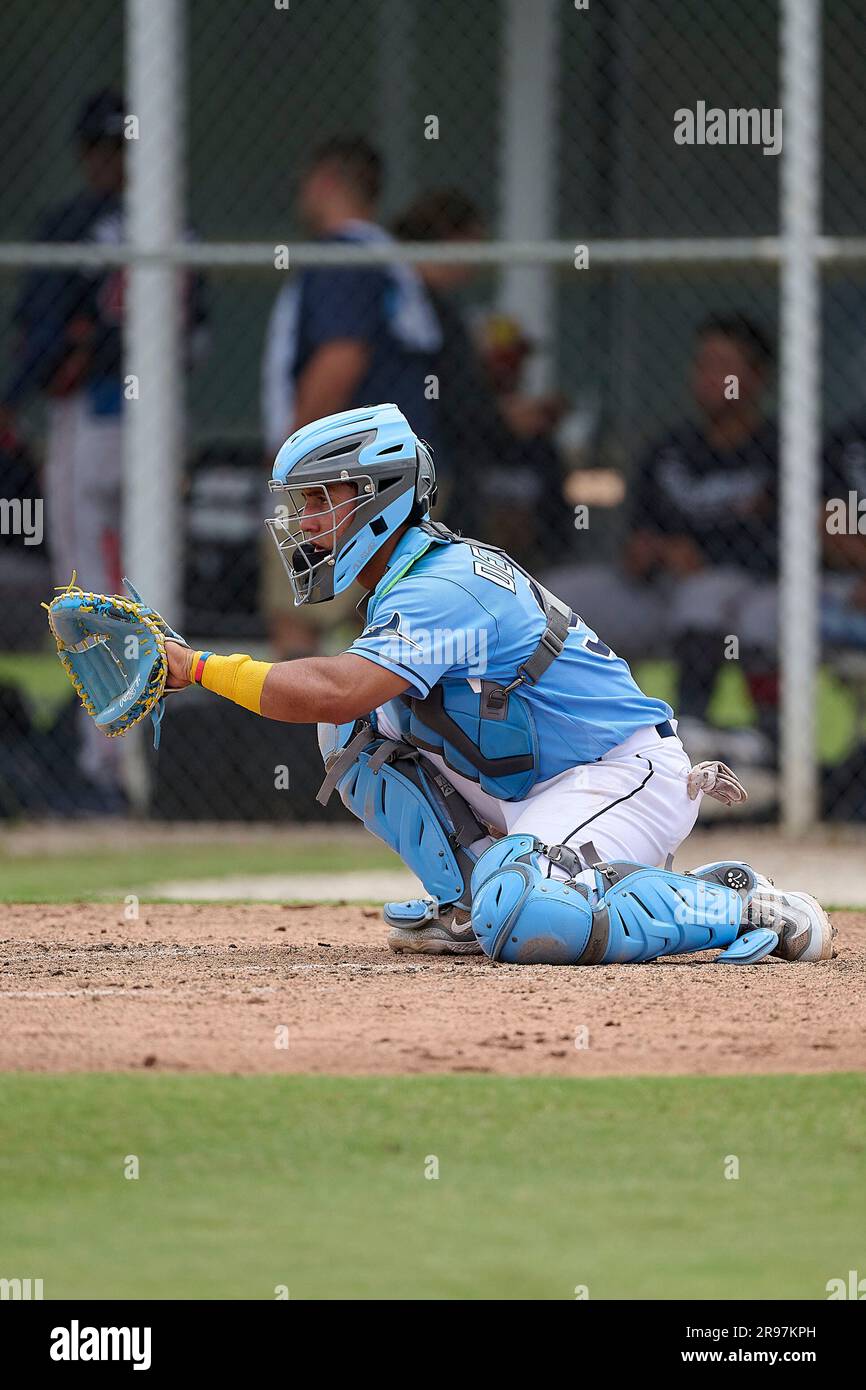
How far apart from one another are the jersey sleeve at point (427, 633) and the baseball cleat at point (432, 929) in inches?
32.0

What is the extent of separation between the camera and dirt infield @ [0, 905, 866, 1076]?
4535 mm

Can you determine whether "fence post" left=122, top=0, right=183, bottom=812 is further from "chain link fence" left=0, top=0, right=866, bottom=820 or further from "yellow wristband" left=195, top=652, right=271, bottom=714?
"yellow wristband" left=195, top=652, right=271, bottom=714

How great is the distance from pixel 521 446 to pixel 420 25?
25.0ft

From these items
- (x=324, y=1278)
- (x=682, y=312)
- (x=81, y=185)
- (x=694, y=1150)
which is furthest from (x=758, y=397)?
(x=81, y=185)

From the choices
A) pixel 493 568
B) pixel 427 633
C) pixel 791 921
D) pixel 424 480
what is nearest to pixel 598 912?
pixel 791 921

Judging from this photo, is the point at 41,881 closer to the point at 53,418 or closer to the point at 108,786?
the point at 108,786

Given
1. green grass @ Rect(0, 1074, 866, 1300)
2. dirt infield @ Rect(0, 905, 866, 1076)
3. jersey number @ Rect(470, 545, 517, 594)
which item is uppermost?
jersey number @ Rect(470, 545, 517, 594)

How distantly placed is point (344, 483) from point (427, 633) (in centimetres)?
50

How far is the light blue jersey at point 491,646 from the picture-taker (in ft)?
17.6

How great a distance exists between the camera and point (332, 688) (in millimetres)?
5270

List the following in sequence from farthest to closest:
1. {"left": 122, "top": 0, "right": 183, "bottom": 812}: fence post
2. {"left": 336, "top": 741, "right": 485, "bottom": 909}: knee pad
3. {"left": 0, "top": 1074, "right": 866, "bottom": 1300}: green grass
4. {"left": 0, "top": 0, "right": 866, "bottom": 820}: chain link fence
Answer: {"left": 122, "top": 0, "right": 183, "bottom": 812}: fence post, {"left": 0, "top": 0, "right": 866, "bottom": 820}: chain link fence, {"left": 336, "top": 741, "right": 485, "bottom": 909}: knee pad, {"left": 0, "top": 1074, "right": 866, "bottom": 1300}: green grass

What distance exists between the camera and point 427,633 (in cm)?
535

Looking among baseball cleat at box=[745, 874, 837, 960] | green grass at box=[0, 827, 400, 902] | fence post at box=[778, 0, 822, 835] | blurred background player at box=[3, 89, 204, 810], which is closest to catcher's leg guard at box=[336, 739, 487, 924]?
baseball cleat at box=[745, 874, 837, 960]
